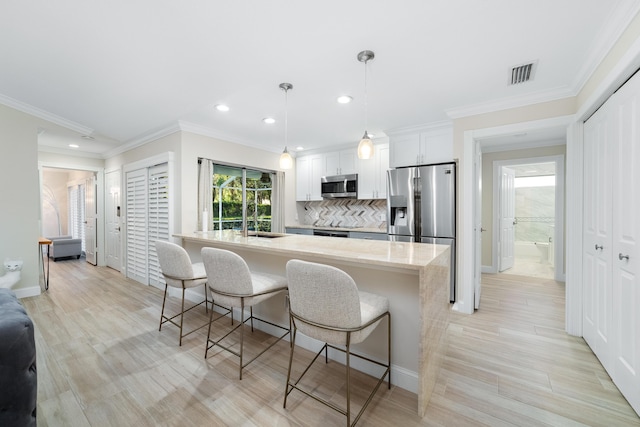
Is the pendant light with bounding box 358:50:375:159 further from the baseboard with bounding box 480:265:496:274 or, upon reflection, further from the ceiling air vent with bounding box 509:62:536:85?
the baseboard with bounding box 480:265:496:274

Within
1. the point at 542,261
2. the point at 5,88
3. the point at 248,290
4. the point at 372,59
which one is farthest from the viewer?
the point at 542,261

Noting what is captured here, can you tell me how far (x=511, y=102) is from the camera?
9.55 feet

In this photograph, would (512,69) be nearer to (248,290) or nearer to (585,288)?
(585,288)

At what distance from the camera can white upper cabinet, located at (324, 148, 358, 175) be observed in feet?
16.2

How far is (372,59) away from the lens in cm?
215

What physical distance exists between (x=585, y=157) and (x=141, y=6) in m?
3.72

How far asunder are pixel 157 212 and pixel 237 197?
50.8 inches

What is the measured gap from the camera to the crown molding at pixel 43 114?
3.27m

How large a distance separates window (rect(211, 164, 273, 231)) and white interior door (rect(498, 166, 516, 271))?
4.60 meters

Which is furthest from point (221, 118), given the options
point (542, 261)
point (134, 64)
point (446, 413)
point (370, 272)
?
point (542, 261)

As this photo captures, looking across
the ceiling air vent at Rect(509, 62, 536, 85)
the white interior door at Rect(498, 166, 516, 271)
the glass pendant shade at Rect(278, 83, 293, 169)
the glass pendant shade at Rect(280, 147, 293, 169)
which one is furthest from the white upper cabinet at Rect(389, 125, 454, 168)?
the white interior door at Rect(498, 166, 516, 271)

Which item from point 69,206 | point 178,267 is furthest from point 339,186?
point 69,206

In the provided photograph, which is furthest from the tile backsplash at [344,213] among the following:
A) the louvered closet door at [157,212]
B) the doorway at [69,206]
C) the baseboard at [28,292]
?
the doorway at [69,206]

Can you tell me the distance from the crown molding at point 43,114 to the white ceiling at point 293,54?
1.1 inches
